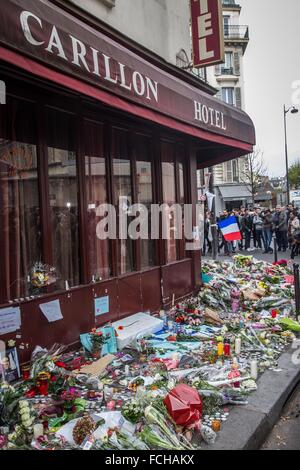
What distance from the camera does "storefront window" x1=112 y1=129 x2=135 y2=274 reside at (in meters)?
6.76

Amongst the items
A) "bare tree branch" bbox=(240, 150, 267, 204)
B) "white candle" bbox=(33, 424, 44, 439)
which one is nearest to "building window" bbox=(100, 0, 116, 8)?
"white candle" bbox=(33, 424, 44, 439)

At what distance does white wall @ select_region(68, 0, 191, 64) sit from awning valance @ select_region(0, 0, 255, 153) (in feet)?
4.98

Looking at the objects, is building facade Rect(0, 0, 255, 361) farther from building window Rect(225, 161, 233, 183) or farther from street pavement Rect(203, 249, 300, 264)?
building window Rect(225, 161, 233, 183)

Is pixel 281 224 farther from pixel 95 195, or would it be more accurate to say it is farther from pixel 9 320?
pixel 9 320

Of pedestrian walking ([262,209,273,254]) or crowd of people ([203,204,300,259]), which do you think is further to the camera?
pedestrian walking ([262,209,273,254])

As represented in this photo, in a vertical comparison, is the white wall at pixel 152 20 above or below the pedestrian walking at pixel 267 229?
above

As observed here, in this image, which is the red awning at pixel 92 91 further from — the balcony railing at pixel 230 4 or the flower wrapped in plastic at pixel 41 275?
the balcony railing at pixel 230 4

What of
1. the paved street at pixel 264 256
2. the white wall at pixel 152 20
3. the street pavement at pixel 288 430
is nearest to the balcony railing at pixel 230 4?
the paved street at pixel 264 256

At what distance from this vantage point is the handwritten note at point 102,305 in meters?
6.01

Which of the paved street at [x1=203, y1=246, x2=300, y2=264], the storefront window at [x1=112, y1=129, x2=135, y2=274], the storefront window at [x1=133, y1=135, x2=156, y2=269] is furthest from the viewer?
the paved street at [x1=203, y1=246, x2=300, y2=264]

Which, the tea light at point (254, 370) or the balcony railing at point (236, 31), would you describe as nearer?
the tea light at point (254, 370)

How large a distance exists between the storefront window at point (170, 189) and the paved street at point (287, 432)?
4118 mm

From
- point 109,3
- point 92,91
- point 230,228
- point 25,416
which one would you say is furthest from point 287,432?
point 230,228

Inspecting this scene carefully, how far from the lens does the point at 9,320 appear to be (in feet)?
15.3
